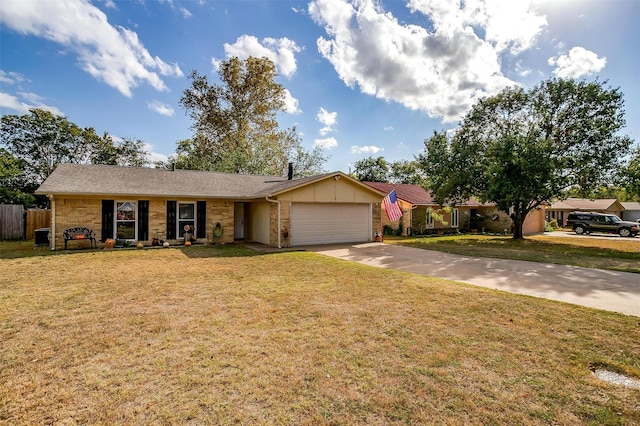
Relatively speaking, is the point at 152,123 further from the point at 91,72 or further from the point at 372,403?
the point at 372,403

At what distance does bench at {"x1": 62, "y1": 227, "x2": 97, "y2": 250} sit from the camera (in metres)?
11.9

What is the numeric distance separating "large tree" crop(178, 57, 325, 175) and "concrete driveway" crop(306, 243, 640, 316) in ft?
63.1

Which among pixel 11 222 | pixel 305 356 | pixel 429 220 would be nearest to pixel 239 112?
pixel 11 222

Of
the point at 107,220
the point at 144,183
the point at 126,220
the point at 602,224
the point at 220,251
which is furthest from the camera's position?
the point at 602,224

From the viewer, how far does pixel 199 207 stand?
14422mm

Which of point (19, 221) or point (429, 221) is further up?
point (19, 221)

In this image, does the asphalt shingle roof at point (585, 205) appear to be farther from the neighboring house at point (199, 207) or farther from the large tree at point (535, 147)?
the neighboring house at point (199, 207)

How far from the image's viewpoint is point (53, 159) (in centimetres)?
2895

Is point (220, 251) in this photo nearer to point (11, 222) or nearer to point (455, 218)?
point (11, 222)

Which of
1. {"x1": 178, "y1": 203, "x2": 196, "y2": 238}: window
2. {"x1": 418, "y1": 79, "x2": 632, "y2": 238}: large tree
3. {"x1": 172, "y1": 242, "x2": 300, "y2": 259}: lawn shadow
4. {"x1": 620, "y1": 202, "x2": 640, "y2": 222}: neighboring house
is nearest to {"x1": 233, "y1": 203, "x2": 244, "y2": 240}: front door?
{"x1": 178, "y1": 203, "x2": 196, "y2": 238}: window

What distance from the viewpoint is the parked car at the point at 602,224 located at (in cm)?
2156

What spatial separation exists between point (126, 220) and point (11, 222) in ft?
26.6

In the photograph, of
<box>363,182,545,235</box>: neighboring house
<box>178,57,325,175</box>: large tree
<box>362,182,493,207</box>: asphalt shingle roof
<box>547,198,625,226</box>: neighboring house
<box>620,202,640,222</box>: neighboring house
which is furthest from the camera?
<box>620,202,640,222</box>: neighboring house

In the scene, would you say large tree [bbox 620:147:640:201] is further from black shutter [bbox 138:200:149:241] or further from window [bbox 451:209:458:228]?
black shutter [bbox 138:200:149:241]
